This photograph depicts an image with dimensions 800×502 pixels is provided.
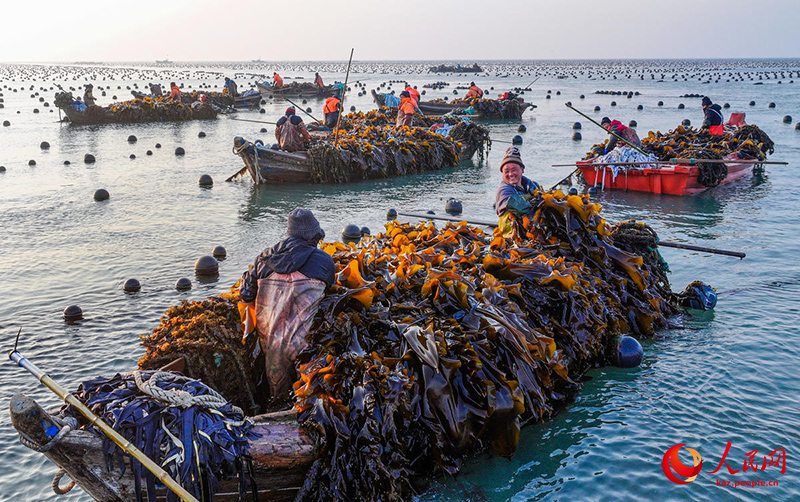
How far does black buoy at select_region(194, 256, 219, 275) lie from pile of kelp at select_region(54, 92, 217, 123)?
27.7 m

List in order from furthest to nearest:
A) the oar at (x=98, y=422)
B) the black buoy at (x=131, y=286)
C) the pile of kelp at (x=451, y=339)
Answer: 1. the black buoy at (x=131, y=286)
2. the pile of kelp at (x=451, y=339)
3. the oar at (x=98, y=422)

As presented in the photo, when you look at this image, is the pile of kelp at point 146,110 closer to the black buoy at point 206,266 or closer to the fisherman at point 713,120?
the black buoy at point 206,266

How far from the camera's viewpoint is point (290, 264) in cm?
556

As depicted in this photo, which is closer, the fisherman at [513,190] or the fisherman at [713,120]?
the fisherman at [513,190]

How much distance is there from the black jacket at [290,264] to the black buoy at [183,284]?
5.16 m

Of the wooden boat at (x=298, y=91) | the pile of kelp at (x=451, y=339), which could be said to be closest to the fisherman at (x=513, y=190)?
the pile of kelp at (x=451, y=339)

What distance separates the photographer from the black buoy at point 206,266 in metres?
11.1

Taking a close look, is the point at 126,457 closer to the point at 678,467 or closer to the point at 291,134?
the point at 678,467

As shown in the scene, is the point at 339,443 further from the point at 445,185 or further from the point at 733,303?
the point at 445,185

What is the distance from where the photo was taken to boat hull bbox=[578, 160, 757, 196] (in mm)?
16609

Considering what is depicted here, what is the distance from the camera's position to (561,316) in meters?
7.15

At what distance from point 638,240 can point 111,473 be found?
7461 millimetres

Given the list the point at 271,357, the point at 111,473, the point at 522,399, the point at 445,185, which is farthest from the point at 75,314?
the point at 445,185

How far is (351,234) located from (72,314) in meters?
5.89
